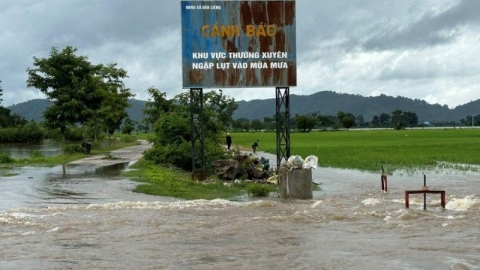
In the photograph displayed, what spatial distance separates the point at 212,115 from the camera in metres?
37.2

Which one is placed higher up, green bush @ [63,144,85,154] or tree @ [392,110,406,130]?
tree @ [392,110,406,130]

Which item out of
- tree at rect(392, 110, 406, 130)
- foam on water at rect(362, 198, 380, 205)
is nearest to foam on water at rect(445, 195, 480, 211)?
foam on water at rect(362, 198, 380, 205)

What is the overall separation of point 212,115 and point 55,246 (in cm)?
2546

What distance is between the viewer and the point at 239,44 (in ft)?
80.2

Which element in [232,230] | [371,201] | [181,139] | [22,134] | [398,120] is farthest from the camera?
[398,120]

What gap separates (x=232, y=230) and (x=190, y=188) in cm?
872

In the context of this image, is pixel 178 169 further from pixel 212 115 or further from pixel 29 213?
pixel 29 213

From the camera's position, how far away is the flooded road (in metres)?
10.8

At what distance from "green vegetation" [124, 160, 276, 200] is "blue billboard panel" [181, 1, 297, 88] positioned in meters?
4.04

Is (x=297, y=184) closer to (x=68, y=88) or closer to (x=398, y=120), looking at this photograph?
(x=68, y=88)

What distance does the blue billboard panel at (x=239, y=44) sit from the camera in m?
24.3

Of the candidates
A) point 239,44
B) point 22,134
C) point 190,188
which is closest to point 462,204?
point 190,188

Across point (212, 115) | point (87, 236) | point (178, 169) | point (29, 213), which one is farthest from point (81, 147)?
point (87, 236)

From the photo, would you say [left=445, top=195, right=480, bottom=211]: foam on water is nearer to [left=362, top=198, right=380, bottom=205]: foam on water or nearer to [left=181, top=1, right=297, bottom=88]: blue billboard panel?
[left=362, top=198, right=380, bottom=205]: foam on water
